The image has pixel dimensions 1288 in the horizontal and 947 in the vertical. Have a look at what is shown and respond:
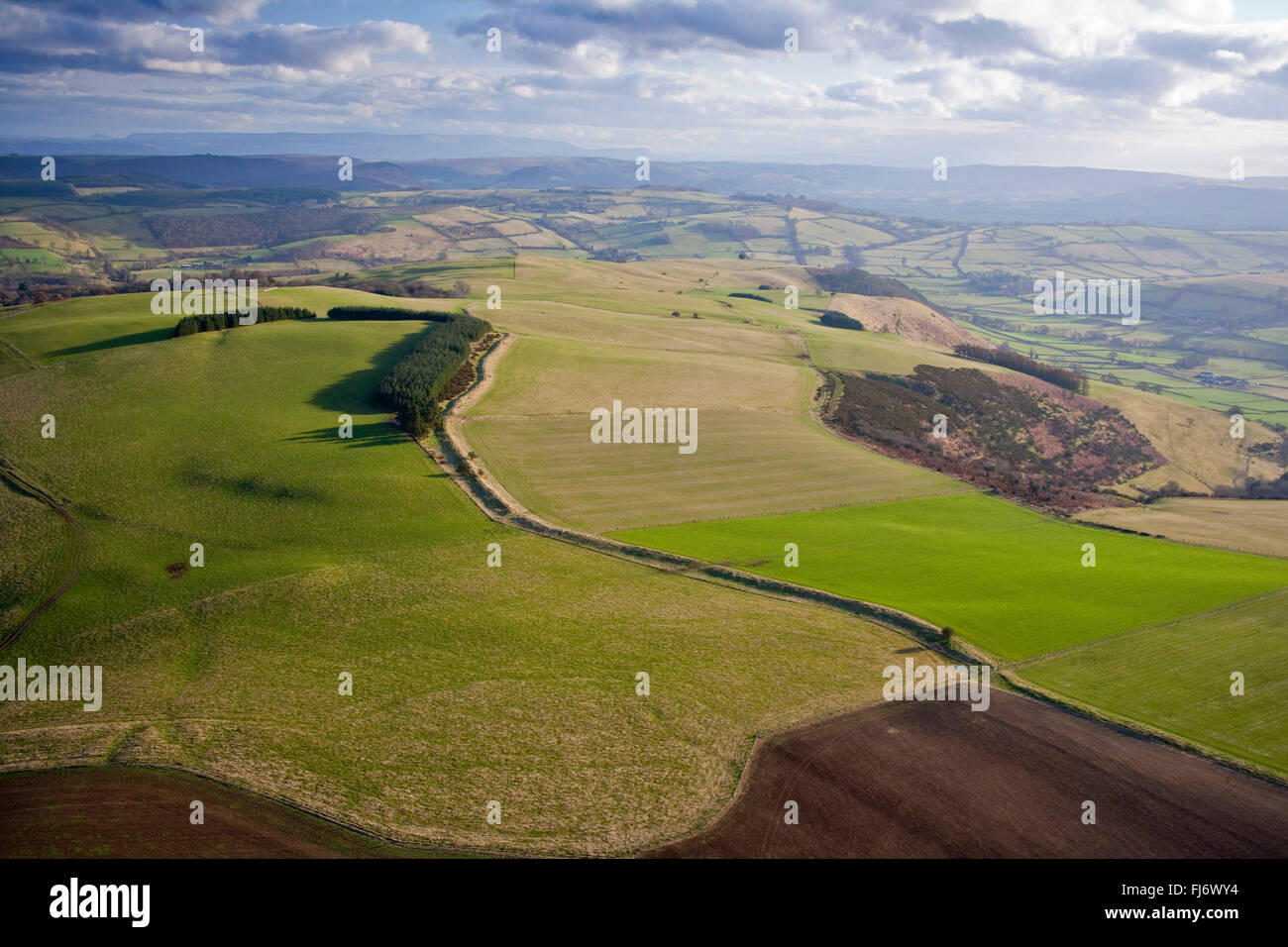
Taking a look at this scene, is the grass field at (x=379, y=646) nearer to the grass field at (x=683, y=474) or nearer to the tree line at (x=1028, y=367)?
the grass field at (x=683, y=474)

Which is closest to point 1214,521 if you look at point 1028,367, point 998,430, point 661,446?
point 998,430

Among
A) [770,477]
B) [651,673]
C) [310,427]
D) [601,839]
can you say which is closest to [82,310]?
[310,427]

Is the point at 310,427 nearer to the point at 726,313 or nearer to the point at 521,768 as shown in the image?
the point at 521,768

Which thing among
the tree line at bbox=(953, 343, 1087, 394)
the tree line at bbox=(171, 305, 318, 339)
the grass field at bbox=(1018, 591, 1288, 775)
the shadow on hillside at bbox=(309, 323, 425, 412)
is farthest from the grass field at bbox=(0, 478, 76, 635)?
the tree line at bbox=(953, 343, 1087, 394)

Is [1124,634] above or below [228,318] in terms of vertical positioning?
below

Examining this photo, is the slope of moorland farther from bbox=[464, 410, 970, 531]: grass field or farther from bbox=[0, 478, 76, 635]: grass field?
bbox=[0, 478, 76, 635]: grass field

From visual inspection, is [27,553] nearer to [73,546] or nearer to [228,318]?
[73,546]
